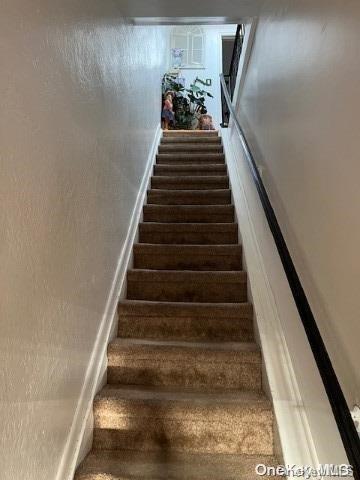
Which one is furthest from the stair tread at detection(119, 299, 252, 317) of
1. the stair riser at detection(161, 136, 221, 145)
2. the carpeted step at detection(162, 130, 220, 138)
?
the carpeted step at detection(162, 130, 220, 138)

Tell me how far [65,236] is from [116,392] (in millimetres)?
802

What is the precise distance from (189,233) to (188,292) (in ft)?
2.14

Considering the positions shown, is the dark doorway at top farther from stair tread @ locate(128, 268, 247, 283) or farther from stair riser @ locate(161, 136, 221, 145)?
stair tread @ locate(128, 268, 247, 283)

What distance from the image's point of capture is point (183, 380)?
1782 mm

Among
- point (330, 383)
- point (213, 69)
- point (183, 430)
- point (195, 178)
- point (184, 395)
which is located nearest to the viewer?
point (330, 383)

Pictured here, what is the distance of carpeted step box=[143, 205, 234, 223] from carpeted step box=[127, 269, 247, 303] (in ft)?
2.62

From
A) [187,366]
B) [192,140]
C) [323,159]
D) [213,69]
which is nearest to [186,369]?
[187,366]

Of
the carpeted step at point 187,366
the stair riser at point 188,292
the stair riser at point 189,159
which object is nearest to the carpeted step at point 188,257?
the stair riser at point 188,292

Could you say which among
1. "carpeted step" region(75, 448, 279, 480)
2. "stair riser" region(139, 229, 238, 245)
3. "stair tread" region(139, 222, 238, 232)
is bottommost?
"carpeted step" region(75, 448, 279, 480)

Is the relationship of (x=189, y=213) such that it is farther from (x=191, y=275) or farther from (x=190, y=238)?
(x=191, y=275)

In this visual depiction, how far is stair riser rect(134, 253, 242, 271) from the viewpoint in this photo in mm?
2525

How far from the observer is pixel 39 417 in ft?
3.75

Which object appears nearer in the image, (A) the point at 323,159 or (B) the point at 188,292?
(A) the point at 323,159

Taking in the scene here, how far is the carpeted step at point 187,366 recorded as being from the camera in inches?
69.3
